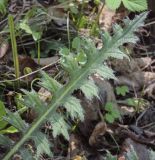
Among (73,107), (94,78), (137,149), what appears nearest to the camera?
(73,107)

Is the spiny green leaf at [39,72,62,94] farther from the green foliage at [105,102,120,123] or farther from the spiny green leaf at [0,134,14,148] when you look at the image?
the green foliage at [105,102,120,123]

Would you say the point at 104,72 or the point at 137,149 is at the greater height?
the point at 104,72

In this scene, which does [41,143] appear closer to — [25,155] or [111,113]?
[25,155]

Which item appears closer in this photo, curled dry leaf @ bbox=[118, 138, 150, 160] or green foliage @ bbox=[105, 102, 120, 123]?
curled dry leaf @ bbox=[118, 138, 150, 160]

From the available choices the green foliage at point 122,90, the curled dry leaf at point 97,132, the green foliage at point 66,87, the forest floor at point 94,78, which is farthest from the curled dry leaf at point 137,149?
the green foliage at point 66,87

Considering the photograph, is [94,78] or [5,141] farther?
[94,78]

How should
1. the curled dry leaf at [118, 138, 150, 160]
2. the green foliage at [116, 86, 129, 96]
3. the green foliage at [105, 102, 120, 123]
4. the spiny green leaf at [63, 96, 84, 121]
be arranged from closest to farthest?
the spiny green leaf at [63, 96, 84, 121]
the curled dry leaf at [118, 138, 150, 160]
the green foliage at [105, 102, 120, 123]
the green foliage at [116, 86, 129, 96]

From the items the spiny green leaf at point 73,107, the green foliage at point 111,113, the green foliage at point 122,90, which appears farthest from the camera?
the green foliage at point 122,90

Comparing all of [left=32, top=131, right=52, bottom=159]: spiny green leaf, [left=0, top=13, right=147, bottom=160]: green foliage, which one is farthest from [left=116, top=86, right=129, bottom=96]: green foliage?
[left=32, top=131, right=52, bottom=159]: spiny green leaf

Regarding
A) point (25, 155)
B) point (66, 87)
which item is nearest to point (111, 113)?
point (66, 87)

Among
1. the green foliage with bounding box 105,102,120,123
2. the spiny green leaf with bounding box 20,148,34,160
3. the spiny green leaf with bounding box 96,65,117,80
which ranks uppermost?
the spiny green leaf with bounding box 96,65,117,80

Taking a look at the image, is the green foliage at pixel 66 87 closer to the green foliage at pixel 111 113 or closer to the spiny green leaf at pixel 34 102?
the spiny green leaf at pixel 34 102
